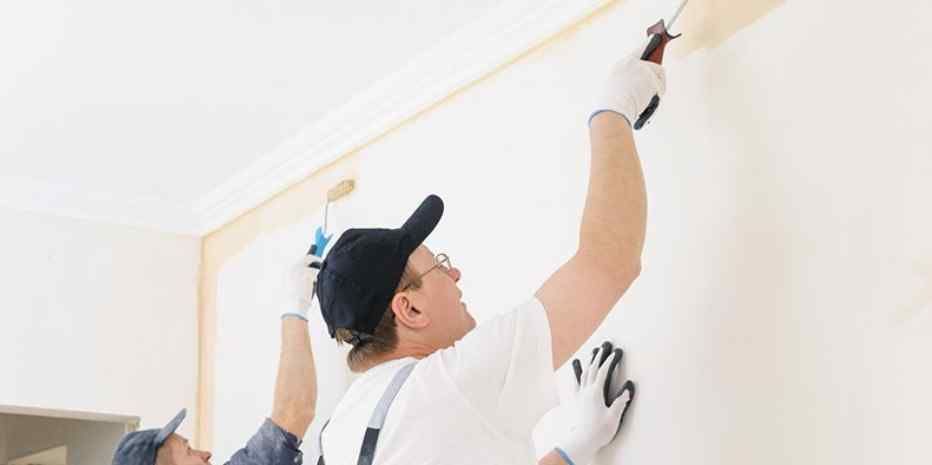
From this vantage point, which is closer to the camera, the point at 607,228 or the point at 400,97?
the point at 607,228

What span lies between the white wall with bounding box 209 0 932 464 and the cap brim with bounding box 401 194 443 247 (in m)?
0.47

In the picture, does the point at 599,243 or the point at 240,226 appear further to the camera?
the point at 240,226

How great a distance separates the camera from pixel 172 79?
2.93 m

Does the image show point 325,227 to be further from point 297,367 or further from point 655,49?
point 655,49

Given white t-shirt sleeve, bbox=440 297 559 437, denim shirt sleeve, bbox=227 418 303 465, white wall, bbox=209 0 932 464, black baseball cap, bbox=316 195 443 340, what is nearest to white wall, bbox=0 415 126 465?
denim shirt sleeve, bbox=227 418 303 465

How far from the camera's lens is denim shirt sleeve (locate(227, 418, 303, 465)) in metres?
2.74

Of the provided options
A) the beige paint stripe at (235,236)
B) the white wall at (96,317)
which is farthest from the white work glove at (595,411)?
the white wall at (96,317)

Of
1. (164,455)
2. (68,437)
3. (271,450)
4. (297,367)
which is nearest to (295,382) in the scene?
(297,367)

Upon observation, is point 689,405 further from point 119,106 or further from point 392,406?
point 119,106

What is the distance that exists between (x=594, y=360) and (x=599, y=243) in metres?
0.49

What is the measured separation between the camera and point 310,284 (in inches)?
119

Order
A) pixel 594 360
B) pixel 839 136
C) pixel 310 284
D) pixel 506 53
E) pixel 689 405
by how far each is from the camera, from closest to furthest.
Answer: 1. pixel 839 136
2. pixel 689 405
3. pixel 594 360
4. pixel 506 53
5. pixel 310 284

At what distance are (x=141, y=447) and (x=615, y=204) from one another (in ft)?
4.72

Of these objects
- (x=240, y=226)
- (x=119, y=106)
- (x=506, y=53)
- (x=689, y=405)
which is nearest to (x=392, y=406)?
(x=689, y=405)
